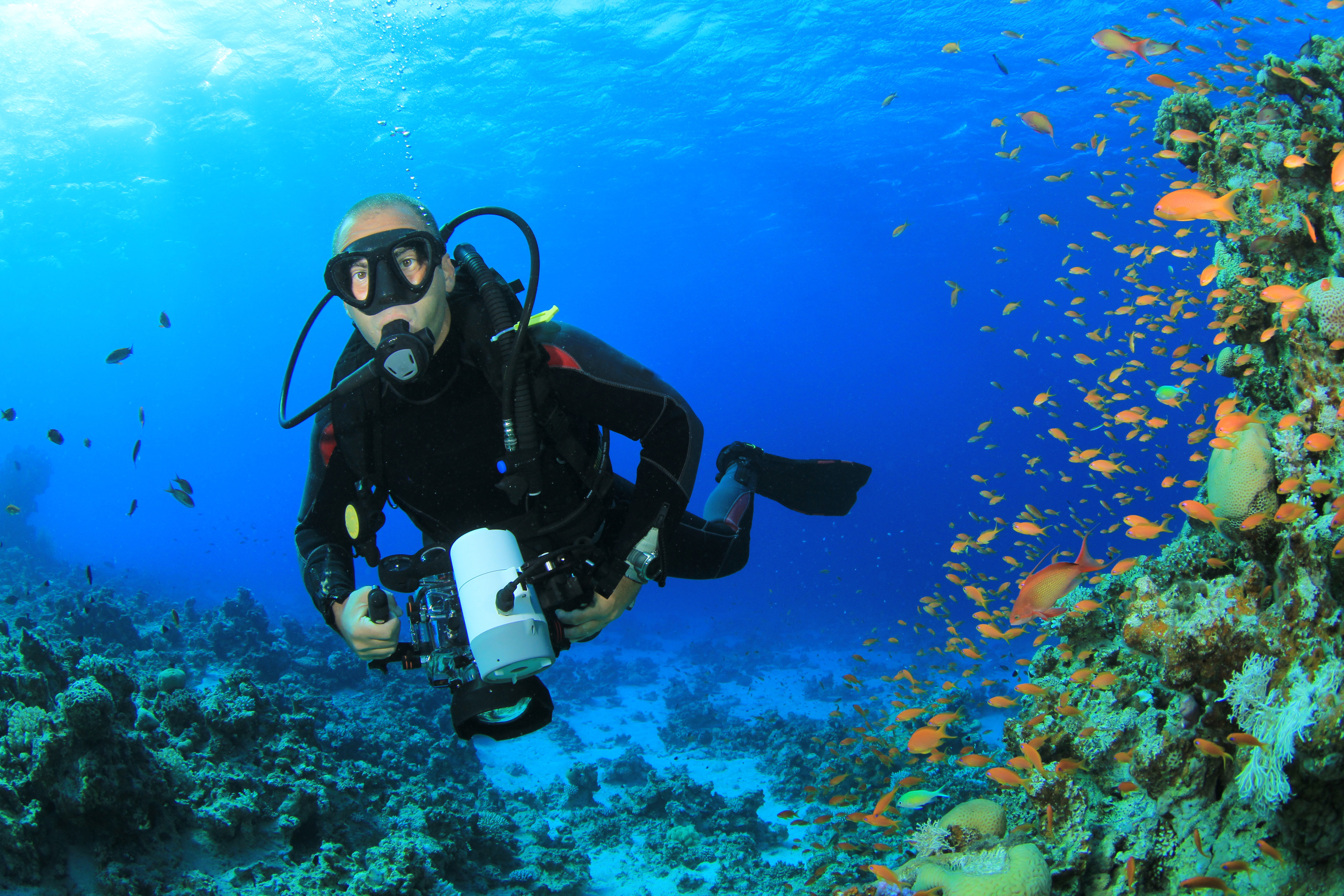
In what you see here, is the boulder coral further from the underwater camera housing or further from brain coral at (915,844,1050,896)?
the underwater camera housing

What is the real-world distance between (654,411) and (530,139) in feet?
84.0

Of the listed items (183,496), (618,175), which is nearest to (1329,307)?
(183,496)

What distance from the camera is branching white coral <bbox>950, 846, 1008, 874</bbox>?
9.41 ft

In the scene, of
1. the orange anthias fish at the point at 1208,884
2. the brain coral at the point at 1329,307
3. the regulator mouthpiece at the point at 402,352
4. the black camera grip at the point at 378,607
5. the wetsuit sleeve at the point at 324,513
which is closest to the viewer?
the orange anthias fish at the point at 1208,884

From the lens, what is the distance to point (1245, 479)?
9.97 feet

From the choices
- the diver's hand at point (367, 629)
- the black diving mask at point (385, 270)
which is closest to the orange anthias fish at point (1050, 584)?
the diver's hand at point (367, 629)

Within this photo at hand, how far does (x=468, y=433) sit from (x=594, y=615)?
118cm

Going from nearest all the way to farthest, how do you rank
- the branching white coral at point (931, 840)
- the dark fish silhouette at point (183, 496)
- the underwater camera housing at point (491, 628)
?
the underwater camera housing at point (491, 628) < the branching white coral at point (931, 840) < the dark fish silhouette at point (183, 496)

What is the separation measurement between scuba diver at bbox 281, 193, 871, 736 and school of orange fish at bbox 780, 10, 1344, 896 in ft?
7.25

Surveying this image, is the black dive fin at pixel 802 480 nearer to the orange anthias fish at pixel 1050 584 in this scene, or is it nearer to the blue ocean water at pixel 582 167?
the orange anthias fish at pixel 1050 584

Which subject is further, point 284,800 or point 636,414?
point 284,800

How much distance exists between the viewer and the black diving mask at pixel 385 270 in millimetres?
2818

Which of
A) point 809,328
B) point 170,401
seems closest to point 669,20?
point 809,328

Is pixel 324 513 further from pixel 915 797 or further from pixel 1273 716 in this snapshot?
pixel 1273 716
